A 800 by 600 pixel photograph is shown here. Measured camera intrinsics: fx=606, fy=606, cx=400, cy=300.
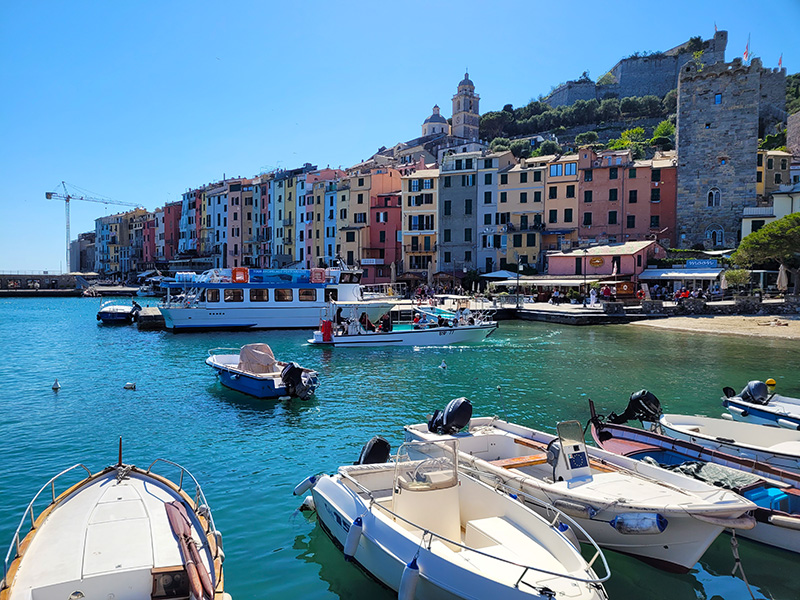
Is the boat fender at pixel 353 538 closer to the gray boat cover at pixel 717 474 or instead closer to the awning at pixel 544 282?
the gray boat cover at pixel 717 474

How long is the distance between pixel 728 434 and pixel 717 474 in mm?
3149

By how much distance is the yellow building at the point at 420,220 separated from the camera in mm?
65812

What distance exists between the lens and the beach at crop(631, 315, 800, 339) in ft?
115

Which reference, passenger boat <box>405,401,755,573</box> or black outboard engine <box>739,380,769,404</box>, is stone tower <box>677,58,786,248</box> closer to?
black outboard engine <box>739,380,769,404</box>

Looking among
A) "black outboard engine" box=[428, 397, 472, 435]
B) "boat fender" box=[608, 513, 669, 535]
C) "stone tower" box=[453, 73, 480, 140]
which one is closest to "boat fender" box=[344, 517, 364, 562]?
"boat fender" box=[608, 513, 669, 535]

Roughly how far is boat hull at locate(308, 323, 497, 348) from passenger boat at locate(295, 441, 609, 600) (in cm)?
2212

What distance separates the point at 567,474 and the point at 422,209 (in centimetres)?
5814

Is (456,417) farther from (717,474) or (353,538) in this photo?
(717,474)

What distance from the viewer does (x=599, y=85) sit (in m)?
124

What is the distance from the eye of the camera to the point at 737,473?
10117mm

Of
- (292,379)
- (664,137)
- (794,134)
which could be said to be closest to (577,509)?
(292,379)

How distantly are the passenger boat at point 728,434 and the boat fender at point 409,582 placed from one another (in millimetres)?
7587

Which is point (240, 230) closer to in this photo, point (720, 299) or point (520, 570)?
point (720, 299)

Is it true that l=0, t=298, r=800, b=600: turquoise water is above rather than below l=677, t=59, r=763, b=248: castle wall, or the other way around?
below
